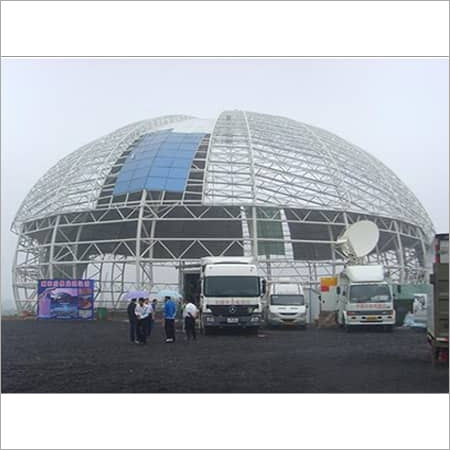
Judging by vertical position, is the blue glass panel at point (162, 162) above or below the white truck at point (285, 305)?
above

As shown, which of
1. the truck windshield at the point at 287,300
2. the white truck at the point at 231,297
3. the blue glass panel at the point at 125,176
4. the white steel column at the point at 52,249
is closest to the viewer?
the white truck at the point at 231,297

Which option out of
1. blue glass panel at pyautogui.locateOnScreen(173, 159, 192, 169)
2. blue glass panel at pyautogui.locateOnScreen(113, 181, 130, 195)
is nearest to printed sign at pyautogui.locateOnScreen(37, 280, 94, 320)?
blue glass panel at pyautogui.locateOnScreen(113, 181, 130, 195)

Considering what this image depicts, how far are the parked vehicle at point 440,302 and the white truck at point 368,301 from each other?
11.9 metres

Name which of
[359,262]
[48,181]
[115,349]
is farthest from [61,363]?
[48,181]

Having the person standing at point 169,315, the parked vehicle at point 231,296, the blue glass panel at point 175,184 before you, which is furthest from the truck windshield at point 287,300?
the blue glass panel at point 175,184

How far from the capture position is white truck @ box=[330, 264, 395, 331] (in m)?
24.6

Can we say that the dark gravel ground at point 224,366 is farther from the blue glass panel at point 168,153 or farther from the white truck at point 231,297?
the blue glass panel at point 168,153

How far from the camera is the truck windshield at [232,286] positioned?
2250cm

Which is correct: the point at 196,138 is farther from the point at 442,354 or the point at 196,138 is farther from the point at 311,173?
the point at 442,354

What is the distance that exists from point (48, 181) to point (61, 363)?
1234 inches

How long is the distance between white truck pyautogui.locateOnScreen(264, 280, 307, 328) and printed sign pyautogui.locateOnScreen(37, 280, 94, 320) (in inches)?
411

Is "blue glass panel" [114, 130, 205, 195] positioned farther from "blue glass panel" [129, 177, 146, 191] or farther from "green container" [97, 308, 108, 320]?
"green container" [97, 308, 108, 320]

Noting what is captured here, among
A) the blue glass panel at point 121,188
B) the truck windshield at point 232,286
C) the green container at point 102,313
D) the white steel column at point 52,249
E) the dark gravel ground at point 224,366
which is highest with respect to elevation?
the blue glass panel at point 121,188

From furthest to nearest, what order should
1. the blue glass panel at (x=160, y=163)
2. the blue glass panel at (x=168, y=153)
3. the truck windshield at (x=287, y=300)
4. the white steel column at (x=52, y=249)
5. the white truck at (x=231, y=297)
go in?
the white steel column at (x=52, y=249) → the blue glass panel at (x=168, y=153) → the blue glass panel at (x=160, y=163) → the truck windshield at (x=287, y=300) → the white truck at (x=231, y=297)
